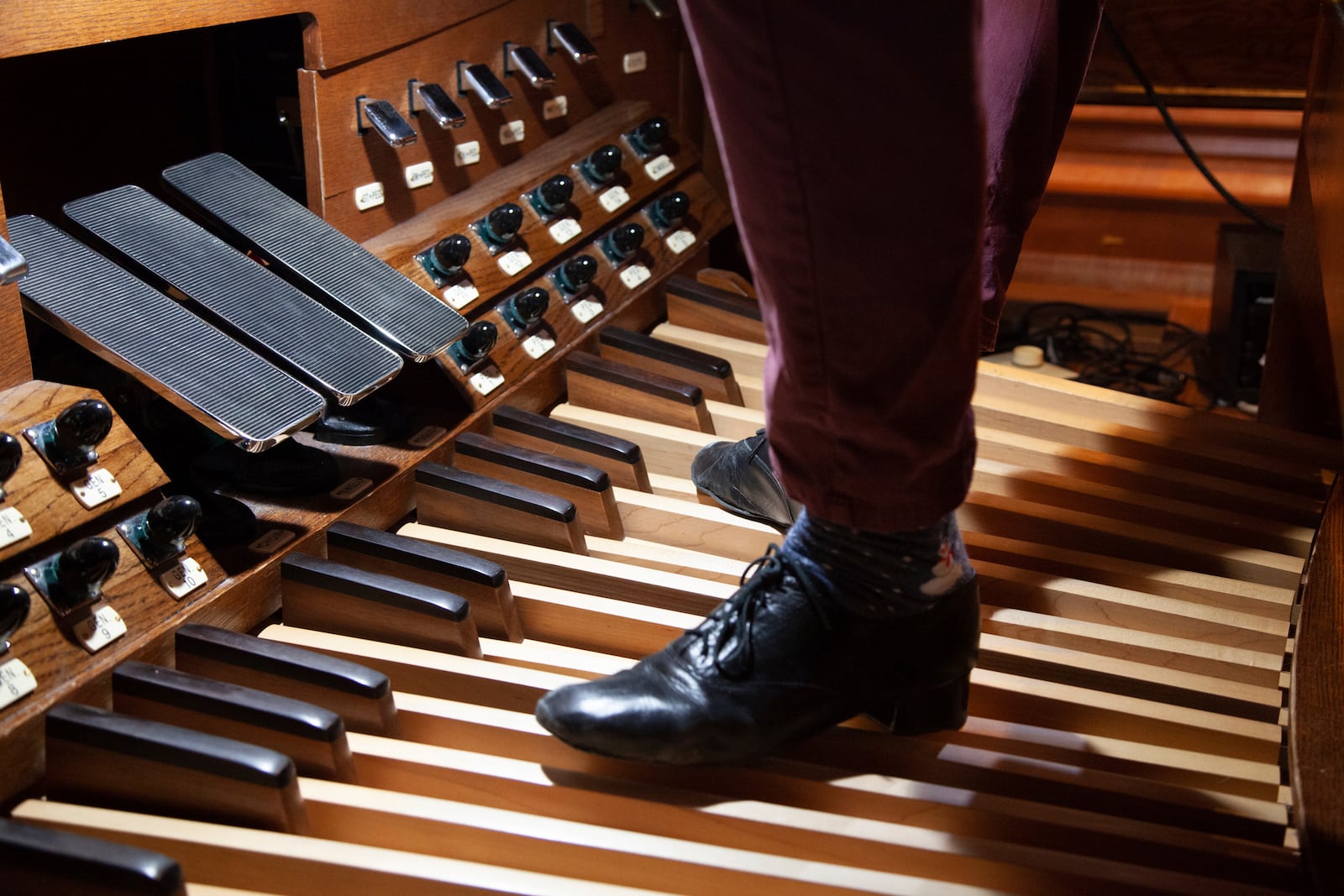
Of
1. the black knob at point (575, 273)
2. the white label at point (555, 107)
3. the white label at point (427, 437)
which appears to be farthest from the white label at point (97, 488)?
the white label at point (555, 107)

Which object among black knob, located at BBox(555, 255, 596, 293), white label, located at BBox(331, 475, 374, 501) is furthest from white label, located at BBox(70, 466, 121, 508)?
black knob, located at BBox(555, 255, 596, 293)

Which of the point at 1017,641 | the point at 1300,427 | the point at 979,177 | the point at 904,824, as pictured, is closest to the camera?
the point at 979,177

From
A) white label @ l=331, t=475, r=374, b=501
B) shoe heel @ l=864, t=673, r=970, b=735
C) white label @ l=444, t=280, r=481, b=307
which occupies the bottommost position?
shoe heel @ l=864, t=673, r=970, b=735

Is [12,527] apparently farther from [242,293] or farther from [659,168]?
[659,168]

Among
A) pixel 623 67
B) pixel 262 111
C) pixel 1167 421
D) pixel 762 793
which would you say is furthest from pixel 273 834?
pixel 623 67

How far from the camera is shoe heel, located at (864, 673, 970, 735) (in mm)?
953

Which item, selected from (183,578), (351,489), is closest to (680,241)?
(351,489)

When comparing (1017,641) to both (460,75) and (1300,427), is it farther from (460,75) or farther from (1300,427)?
(460,75)

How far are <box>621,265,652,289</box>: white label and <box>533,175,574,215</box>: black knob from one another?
0.13 metres

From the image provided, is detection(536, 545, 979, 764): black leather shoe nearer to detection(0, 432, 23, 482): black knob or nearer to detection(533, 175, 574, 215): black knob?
detection(0, 432, 23, 482): black knob

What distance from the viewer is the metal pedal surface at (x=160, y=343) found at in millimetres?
1003

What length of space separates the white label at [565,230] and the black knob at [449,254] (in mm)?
181

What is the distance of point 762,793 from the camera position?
0.91 metres

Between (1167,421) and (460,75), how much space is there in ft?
3.18
